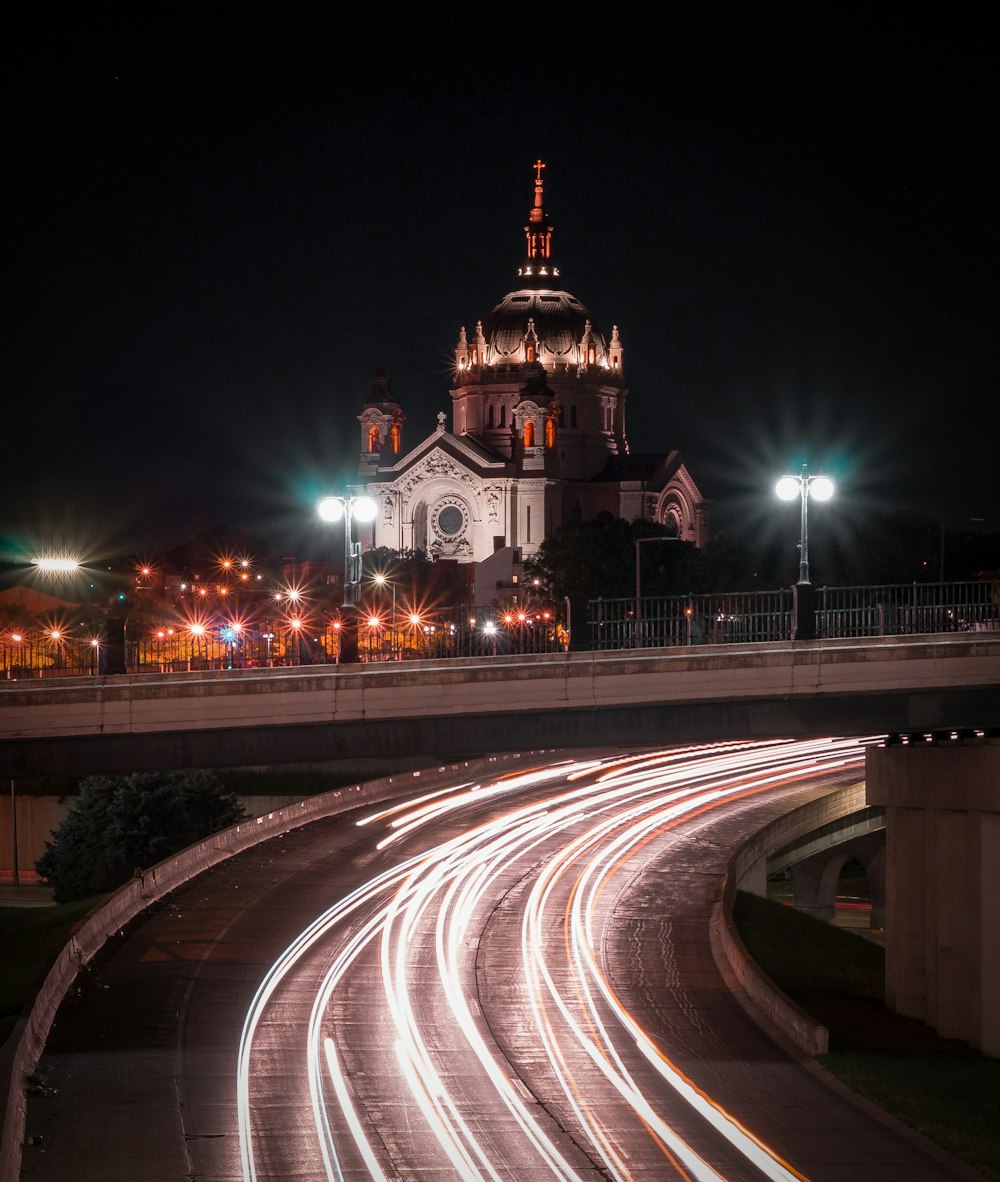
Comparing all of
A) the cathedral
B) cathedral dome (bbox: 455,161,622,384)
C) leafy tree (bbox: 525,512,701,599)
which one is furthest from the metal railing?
cathedral dome (bbox: 455,161,622,384)

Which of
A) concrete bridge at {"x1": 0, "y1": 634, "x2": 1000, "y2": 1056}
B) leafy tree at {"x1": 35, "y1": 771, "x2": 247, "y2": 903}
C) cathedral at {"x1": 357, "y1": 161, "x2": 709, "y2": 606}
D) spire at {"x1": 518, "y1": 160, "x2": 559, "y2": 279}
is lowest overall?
leafy tree at {"x1": 35, "y1": 771, "x2": 247, "y2": 903}

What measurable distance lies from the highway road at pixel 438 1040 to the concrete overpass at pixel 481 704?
4.03m

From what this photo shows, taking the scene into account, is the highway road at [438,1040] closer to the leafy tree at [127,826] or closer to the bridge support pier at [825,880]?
the leafy tree at [127,826]

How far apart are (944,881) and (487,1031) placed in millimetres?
9980

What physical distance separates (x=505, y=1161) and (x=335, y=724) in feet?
45.8

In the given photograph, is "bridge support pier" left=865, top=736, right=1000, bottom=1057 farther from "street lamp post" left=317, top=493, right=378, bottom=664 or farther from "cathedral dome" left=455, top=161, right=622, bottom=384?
"cathedral dome" left=455, top=161, right=622, bottom=384

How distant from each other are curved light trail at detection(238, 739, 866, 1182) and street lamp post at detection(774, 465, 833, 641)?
23.6ft

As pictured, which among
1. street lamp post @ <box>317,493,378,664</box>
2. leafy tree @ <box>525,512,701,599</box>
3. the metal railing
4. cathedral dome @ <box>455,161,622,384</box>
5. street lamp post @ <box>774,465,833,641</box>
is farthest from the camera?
cathedral dome @ <box>455,161,622,384</box>

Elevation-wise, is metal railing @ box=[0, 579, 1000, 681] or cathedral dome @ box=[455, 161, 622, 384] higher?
cathedral dome @ box=[455, 161, 622, 384]

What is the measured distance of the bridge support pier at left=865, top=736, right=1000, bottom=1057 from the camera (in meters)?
31.0

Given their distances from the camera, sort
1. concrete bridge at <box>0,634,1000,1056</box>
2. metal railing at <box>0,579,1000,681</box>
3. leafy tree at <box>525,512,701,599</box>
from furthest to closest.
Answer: leafy tree at <box>525,512,701,599</box> < metal railing at <box>0,579,1000,681</box> < concrete bridge at <box>0,634,1000,1056</box>

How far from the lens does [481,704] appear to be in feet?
107

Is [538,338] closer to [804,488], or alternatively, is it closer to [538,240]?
[538,240]

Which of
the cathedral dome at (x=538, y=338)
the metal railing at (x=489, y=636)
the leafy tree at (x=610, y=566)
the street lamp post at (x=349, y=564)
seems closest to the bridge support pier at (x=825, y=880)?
the metal railing at (x=489, y=636)
